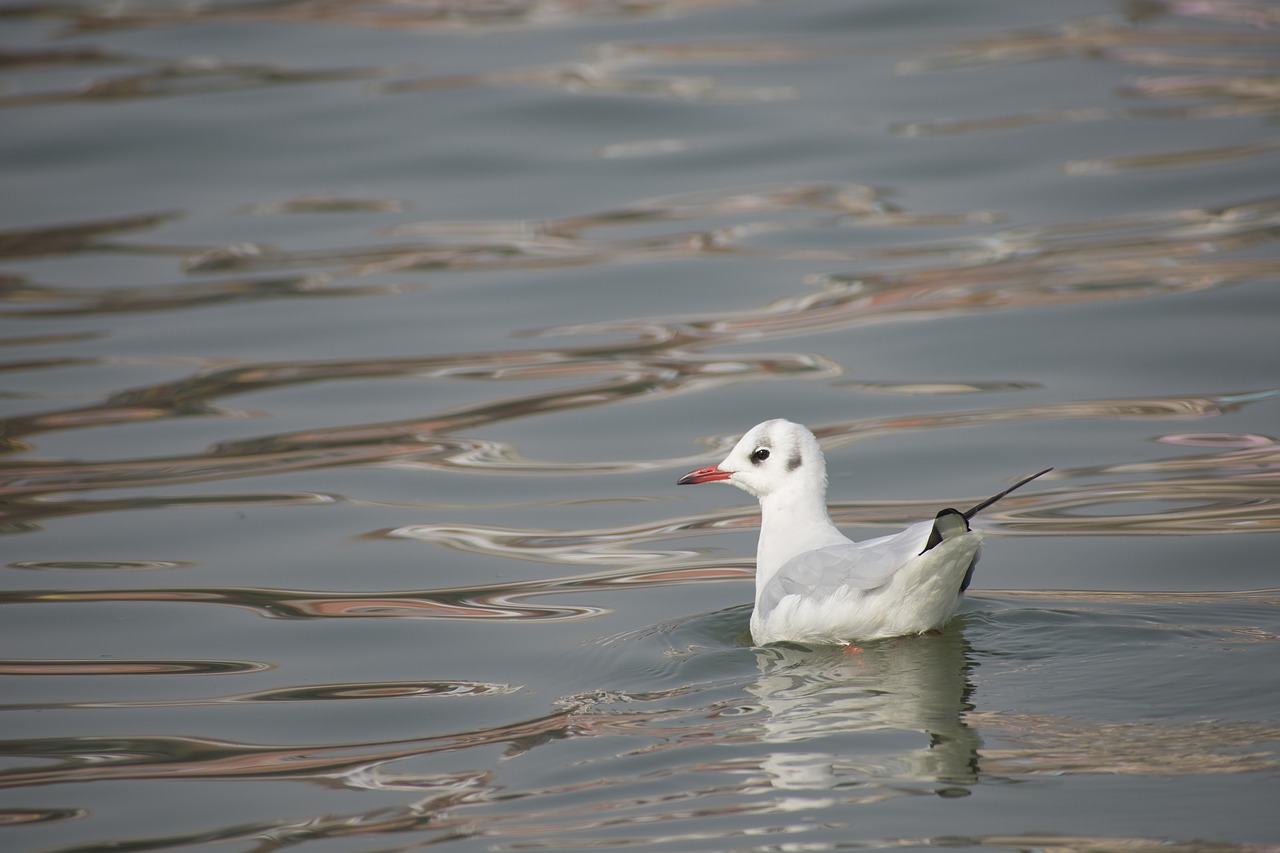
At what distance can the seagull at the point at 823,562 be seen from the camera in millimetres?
6234

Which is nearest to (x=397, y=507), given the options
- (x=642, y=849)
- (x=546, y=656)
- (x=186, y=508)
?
(x=186, y=508)

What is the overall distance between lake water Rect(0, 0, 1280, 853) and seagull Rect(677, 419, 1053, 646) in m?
0.15

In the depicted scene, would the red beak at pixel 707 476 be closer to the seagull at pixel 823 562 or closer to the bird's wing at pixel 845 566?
the seagull at pixel 823 562

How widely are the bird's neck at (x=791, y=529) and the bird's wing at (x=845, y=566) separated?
0.68 ft

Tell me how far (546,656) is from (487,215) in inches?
362

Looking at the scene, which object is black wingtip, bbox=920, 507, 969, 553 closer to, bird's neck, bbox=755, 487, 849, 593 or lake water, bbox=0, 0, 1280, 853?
lake water, bbox=0, 0, 1280, 853

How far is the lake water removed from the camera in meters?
5.46

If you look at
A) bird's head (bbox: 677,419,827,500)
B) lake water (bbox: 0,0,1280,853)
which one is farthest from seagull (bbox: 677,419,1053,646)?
lake water (bbox: 0,0,1280,853)

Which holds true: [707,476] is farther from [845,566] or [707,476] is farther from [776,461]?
[845,566]

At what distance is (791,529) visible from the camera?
7289 mm

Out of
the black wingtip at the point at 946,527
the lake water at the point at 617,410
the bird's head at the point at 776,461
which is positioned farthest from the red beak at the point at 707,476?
the black wingtip at the point at 946,527

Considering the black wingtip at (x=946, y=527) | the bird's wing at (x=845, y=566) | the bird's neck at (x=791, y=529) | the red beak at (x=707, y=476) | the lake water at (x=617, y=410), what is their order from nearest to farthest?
the lake water at (x=617, y=410), the black wingtip at (x=946, y=527), the bird's wing at (x=845, y=566), the bird's neck at (x=791, y=529), the red beak at (x=707, y=476)

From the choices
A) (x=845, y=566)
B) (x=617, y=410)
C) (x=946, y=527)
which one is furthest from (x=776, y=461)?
(x=617, y=410)

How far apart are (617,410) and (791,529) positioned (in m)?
3.65
